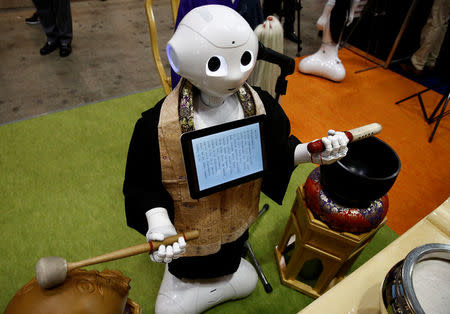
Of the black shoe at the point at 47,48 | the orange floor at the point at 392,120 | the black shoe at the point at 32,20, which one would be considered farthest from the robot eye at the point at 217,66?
the black shoe at the point at 32,20

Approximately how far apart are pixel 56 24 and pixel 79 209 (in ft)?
7.56

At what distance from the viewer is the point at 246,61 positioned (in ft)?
2.44

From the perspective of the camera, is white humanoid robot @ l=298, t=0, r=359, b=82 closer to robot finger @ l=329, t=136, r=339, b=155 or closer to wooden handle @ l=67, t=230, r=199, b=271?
robot finger @ l=329, t=136, r=339, b=155

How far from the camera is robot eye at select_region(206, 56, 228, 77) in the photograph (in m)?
0.70

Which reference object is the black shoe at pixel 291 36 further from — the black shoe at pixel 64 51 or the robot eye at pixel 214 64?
the robot eye at pixel 214 64

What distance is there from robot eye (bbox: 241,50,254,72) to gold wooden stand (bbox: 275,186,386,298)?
680 millimetres

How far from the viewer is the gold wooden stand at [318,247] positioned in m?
1.14

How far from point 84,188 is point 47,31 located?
2160 millimetres

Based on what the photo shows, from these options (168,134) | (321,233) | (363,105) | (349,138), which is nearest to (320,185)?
(321,233)

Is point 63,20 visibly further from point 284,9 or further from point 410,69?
point 410,69

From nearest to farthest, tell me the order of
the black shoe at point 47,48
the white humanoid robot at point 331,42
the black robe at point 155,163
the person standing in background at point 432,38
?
1. the black robe at point 155,163
2. the white humanoid robot at point 331,42
3. the person standing in background at point 432,38
4. the black shoe at point 47,48

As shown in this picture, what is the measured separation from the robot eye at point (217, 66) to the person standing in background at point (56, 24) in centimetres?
301

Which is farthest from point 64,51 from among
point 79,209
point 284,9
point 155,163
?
point 155,163

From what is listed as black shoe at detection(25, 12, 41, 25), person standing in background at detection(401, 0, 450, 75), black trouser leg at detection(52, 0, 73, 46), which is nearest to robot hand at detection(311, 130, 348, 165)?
person standing in background at detection(401, 0, 450, 75)
